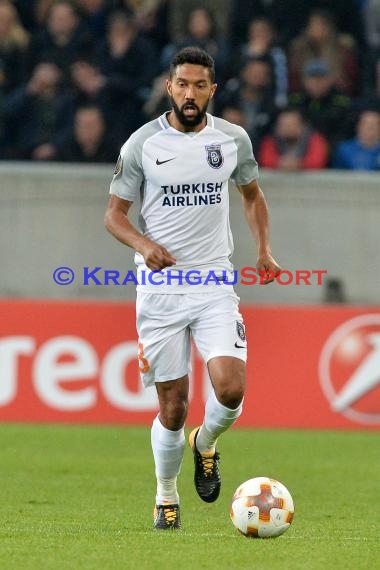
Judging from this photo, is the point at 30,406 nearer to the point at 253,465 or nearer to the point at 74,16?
the point at 253,465

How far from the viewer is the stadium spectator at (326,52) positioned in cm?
1510

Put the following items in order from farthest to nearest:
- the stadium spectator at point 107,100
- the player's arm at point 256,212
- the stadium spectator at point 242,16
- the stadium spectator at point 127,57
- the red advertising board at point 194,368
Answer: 1. the stadium spectator at point 242,16
2. the stadium spectator at point 127,57
3. the stadium spectator at point 107,100
4. the red advertising board at point 194,368
5. the player's arm at point 256,212

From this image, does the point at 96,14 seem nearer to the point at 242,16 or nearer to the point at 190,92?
the point at 242,16

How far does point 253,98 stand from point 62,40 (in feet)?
7.85

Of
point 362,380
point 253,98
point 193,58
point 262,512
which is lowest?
point 362,380

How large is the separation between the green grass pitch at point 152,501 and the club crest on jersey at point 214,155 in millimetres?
2028

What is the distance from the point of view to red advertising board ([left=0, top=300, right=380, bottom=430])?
1348cm

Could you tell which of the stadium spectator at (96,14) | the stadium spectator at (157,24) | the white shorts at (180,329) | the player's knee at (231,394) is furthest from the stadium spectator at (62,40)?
the player's knee at (231,394)

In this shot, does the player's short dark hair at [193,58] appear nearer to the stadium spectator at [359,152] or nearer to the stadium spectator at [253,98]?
the stadium spectator at [253,98]

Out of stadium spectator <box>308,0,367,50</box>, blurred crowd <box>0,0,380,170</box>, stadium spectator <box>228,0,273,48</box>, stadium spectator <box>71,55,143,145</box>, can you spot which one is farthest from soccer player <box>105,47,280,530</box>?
stadium spectator <box>308,0,367,50</box>

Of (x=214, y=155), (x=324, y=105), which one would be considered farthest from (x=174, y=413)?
(x=324, y=105)

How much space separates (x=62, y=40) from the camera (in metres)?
→ 15.2

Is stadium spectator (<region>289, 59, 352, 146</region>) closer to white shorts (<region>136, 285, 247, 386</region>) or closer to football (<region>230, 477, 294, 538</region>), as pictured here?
white shorts (<region>136, 285, 247, 386</region>)

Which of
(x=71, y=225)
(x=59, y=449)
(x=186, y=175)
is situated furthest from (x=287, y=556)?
(x=71, y=225)
